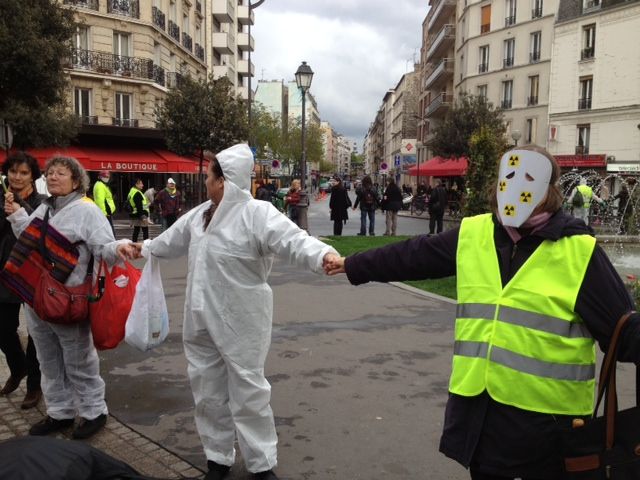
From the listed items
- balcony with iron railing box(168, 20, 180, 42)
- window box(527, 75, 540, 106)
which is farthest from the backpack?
balcony with iron railing box(168, 20, 180, 42)

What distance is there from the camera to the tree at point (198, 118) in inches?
1015

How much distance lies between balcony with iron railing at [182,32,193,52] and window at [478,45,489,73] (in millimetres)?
21317

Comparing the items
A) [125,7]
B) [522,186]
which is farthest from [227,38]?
[522,186]

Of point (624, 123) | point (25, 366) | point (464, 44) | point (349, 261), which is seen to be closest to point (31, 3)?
point (25, 366)

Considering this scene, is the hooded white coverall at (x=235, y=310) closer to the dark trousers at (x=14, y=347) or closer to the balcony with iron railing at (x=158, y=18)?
the dark trousers at (x=14, y=347)

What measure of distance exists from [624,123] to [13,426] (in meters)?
35.5

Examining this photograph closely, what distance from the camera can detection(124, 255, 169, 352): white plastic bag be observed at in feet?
11.8

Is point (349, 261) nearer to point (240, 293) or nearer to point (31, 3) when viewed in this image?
point (240, 293)

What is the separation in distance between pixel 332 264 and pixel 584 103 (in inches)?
1463

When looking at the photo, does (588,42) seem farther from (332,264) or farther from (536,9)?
(332,264)

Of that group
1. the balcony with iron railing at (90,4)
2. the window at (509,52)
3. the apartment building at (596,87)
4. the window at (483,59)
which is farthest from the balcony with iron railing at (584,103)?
the balcony with iron railing at (90,4)

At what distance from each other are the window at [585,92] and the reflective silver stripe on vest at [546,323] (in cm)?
3721

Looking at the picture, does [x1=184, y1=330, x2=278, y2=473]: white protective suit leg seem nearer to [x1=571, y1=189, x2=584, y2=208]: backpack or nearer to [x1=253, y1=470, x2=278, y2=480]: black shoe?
[x1=253, y1=470, x2=278, y2=480]: black shoe

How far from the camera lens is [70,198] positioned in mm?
3939
